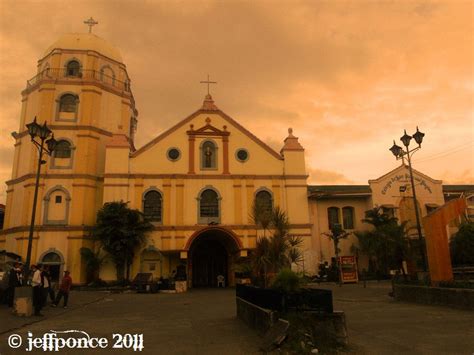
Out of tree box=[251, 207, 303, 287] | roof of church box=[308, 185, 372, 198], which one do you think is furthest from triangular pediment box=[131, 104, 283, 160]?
tree box=[251, 207, 303, 287]

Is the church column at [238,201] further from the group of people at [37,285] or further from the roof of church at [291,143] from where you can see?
the group of people at [37,285]

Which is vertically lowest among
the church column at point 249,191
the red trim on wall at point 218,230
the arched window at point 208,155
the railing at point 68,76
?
the red trim on wall at point 218,230

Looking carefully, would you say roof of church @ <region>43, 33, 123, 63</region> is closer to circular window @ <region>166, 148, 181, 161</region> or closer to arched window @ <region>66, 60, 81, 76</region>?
arched window @ <region>66, 60, 81, 76</region>

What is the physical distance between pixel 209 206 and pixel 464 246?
748 inches

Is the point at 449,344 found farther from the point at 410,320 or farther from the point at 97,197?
the point at 97,197

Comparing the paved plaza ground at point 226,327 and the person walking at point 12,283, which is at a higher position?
the person walking at point 12,283

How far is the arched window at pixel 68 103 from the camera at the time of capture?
105ft

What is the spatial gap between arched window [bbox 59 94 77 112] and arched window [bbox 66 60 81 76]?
2125mm

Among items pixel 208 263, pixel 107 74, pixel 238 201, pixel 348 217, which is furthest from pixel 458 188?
pixel 107 74

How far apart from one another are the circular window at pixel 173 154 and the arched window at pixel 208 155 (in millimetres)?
1969

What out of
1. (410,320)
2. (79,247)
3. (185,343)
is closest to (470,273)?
(410,320)

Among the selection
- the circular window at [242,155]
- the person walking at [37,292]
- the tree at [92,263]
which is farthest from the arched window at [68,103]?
the person walking at [37,292]

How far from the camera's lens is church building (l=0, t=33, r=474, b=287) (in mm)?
29359

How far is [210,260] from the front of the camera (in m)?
31.7
